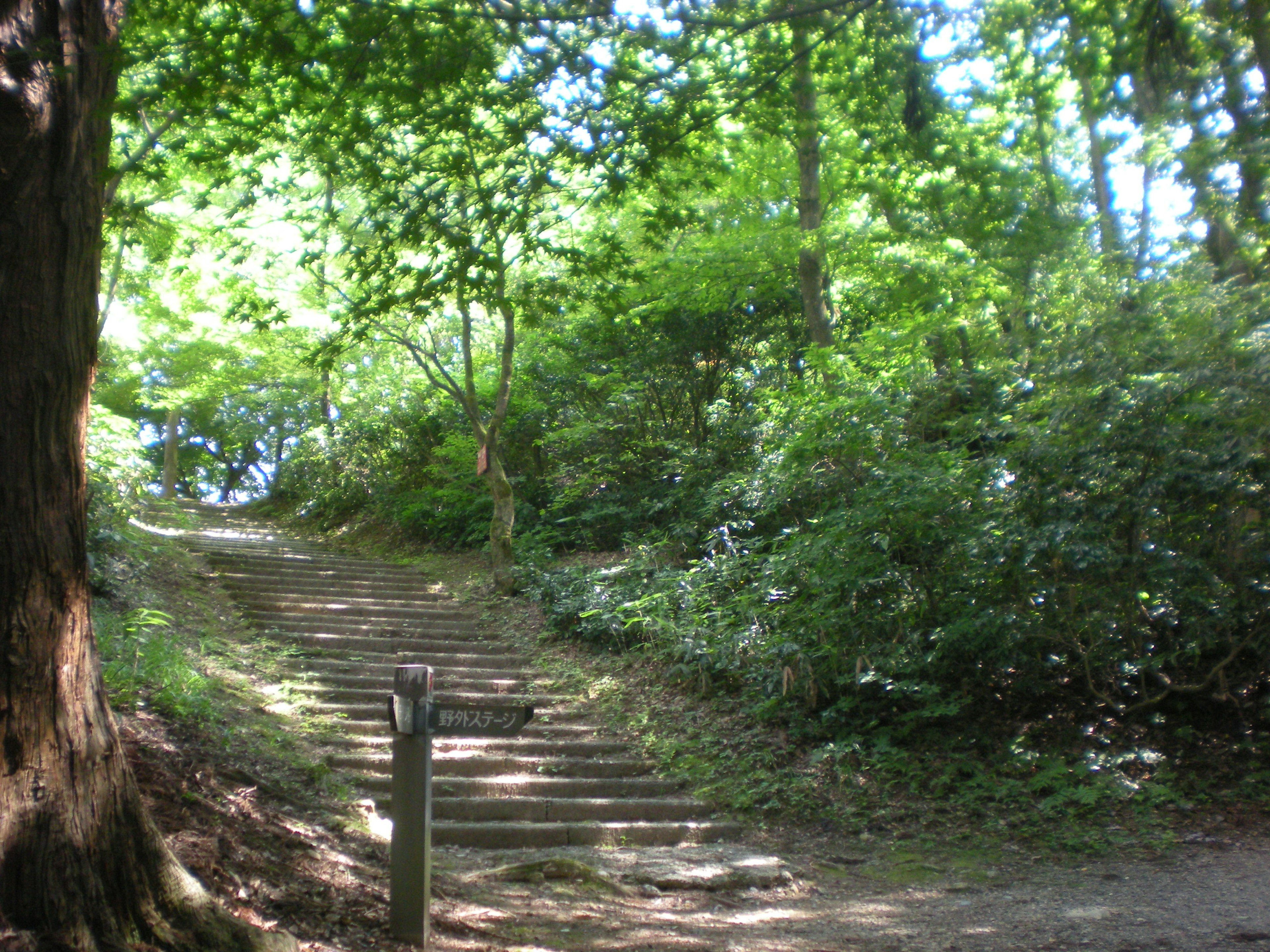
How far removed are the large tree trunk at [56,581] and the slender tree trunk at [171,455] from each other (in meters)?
24.1

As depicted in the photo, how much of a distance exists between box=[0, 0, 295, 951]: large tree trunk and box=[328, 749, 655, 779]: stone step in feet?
12.2

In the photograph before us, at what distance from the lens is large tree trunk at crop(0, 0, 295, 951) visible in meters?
2.73

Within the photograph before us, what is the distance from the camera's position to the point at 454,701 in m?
3.90

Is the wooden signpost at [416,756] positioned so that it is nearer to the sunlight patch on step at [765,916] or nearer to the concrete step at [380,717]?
the sunlight patch on step at [765,916]

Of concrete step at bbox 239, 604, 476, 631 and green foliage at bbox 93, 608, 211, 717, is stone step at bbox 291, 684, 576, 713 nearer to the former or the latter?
green foliage at bbox 93, 608, 211, 717

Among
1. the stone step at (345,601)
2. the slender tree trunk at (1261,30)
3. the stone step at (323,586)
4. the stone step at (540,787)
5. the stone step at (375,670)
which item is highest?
the slender tree trunk at (1261,30)

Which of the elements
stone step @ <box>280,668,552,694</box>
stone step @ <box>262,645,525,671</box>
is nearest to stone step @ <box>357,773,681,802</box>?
stone step @ <box>280,668,552,694</box>

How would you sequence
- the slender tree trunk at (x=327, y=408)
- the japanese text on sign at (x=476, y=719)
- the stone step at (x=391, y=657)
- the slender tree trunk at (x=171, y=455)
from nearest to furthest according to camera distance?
1. the japanese text on sign at (x=476, y=719)
2. the stone step at (x=391, y=657)
3. the slender tree trunk at (x=327, y=408)
4. the slender tree trunk at (x=171, y=455)

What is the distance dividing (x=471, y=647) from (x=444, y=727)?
6.65 metres

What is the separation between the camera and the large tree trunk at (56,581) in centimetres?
273

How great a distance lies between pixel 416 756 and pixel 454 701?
276 millimetres

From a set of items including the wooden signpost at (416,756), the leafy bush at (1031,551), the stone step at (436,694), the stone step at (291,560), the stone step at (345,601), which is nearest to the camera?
the wooden signpost at (416,756)

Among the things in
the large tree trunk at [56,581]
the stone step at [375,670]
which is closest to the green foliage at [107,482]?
the stone step at [375,670]

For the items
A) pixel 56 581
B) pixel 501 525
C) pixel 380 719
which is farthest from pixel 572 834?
pixel 501 525
